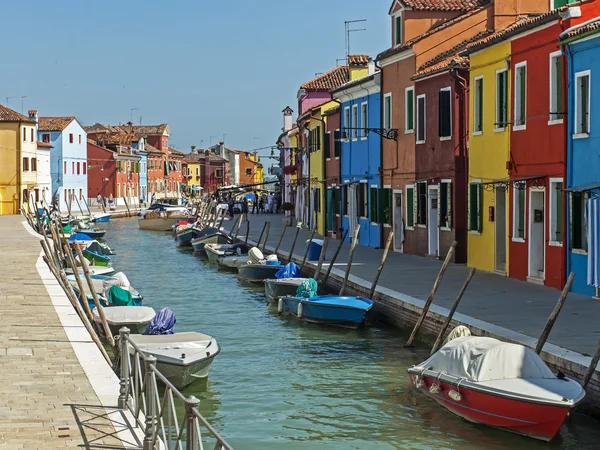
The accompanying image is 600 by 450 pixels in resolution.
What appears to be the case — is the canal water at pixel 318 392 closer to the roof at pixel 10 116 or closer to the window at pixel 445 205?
the window at pixel 445 205

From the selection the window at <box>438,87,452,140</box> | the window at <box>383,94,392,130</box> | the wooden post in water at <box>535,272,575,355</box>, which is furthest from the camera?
the window at <box>383,94,392,130</box>

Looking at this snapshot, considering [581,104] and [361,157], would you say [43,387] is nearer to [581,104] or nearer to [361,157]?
[581,104]

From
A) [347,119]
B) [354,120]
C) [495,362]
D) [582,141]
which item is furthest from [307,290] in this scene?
[347,119]

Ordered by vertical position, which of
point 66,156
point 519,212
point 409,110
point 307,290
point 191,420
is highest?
point 66,156

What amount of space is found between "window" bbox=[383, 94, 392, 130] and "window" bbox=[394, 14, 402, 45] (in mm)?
1812

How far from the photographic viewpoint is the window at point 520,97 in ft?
72.8

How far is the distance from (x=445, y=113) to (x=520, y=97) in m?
4.93

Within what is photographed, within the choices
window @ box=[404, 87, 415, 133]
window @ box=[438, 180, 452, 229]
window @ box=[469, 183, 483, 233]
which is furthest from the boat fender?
window @ box=[404, 87, 415, 133]

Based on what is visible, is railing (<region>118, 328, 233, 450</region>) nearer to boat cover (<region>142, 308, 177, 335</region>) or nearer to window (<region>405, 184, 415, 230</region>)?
boat cover (<region>142, 308, 177, 335</region>)

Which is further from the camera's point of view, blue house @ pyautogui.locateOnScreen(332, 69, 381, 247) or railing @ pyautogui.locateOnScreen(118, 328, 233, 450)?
blue house @ pyautogui.locateOnScreen(332, 69, 381, 247)

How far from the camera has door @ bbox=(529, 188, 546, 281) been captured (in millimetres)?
21562

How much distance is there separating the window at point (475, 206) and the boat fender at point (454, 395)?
1239 cm

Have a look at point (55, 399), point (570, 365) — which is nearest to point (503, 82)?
point (570, 365)

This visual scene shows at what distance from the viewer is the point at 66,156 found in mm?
86938
